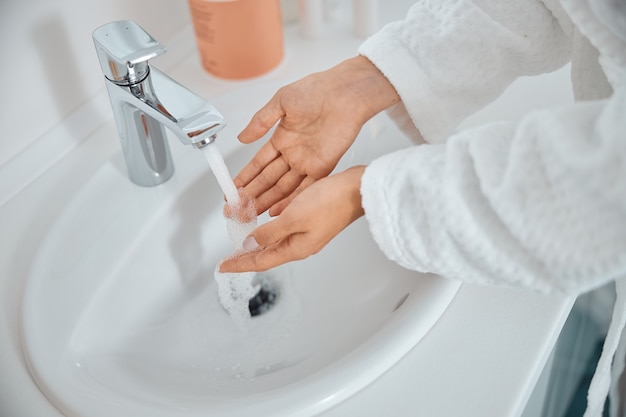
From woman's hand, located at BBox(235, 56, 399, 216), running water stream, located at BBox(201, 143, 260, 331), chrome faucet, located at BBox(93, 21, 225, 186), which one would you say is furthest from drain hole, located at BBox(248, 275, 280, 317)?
chrome faucet, located at BBox(93, 21, 225, 186)

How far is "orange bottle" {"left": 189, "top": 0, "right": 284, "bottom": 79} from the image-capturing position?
30.0 inches

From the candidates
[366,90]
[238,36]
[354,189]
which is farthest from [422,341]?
[238,36]

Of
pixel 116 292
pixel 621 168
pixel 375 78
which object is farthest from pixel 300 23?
pixel 621 168

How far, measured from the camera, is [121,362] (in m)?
0.62

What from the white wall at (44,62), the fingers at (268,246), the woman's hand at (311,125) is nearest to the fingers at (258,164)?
the woman's hand at (311,125)

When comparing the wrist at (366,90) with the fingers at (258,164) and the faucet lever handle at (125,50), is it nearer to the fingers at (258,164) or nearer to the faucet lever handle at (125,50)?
the fingers at (258,164)

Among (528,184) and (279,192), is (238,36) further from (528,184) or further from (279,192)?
(528,184)

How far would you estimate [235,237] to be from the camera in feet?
2.12

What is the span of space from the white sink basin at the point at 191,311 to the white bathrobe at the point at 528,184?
0.11m

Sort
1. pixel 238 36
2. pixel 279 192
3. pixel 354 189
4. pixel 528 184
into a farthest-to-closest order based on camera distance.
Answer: pixel 238 36 < pixel 279 192 < pixel 354 189 < pixel 528 184

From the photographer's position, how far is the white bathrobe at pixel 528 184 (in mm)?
423

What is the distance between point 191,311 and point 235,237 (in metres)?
0.12

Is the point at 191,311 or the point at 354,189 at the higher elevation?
the point at 354,189

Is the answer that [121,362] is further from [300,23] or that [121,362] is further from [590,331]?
[590,331]
